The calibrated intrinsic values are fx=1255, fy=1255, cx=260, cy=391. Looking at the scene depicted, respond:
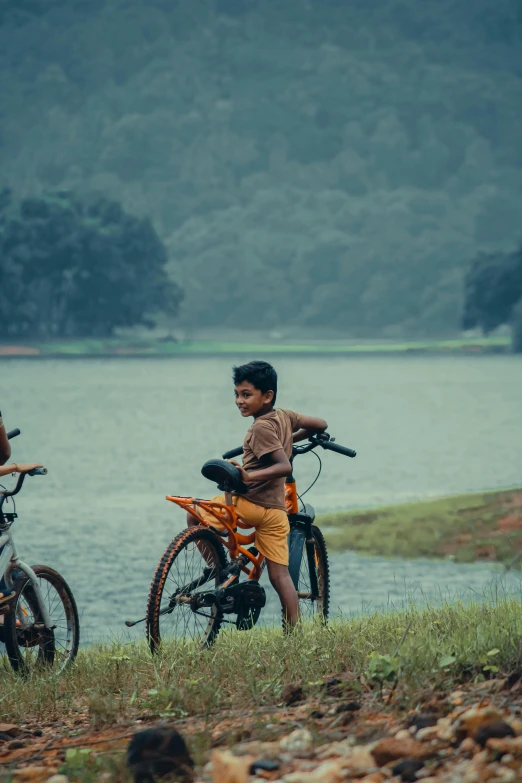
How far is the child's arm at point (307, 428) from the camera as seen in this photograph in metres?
7.89

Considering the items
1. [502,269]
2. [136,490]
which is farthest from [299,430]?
[502,269]

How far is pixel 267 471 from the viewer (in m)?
7.23

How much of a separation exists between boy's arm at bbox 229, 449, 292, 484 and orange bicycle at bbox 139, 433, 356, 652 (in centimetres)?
5

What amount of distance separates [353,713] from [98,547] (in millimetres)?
16324

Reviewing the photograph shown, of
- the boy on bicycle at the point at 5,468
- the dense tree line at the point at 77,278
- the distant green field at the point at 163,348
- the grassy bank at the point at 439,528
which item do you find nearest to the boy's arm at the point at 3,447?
the boy on bicycle at the point at 5,468

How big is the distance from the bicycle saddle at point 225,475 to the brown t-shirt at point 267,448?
131mm

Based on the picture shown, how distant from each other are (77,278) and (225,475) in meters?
135

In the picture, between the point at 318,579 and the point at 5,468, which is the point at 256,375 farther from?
the point at 318,579

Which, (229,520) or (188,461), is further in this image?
(188,461)

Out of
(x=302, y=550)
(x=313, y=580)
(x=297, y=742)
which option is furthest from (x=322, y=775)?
(x=313, y=580)

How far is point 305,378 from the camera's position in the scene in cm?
11031

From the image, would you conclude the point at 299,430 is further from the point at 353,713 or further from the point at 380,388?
the point at 380,388

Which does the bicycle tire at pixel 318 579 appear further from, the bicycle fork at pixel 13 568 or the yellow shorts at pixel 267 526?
the bicycle fork at pixel 13 568

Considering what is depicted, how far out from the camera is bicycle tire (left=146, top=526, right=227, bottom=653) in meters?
6.77
